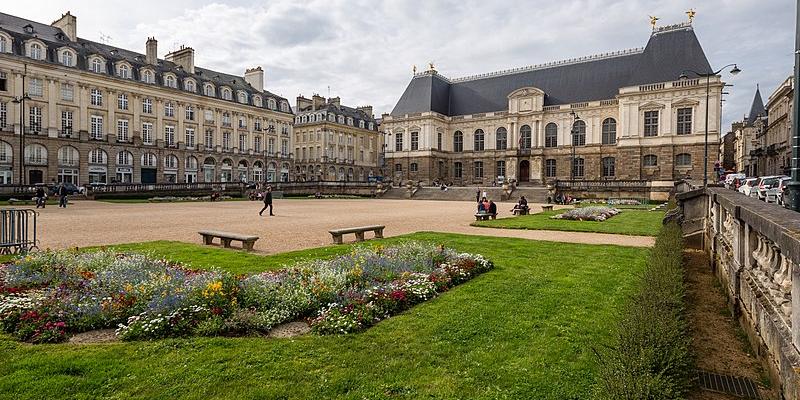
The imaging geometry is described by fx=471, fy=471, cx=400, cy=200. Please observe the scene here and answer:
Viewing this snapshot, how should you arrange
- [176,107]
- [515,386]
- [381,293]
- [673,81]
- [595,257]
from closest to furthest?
[515,386]
[381,293]
[595,257]
[673,81]
[176,107]

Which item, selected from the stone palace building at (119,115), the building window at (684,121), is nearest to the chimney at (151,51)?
the stone palace building at (119,115)

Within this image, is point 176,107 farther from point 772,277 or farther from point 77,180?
point 772,277

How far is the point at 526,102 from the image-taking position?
5953 cm

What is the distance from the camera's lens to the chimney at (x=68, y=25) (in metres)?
49.9

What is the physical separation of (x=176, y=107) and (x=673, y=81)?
55696 mm

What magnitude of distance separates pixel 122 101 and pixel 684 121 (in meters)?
59.8

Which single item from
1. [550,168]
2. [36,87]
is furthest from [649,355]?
[36,87]

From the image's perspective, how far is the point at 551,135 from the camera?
191 ft

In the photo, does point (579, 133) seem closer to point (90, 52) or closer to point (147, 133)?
point (147, 133)

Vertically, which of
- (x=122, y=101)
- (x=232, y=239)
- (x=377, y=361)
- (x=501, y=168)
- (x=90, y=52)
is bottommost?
(x=377, y=361)

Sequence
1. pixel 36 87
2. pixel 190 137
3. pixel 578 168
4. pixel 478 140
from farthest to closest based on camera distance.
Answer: pixel 478 140 < pixel 190 137 < pixel 578 168 < pixel 36 87

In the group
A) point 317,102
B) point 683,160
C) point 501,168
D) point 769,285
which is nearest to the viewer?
point 769,285

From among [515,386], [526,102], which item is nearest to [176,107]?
[526,102]

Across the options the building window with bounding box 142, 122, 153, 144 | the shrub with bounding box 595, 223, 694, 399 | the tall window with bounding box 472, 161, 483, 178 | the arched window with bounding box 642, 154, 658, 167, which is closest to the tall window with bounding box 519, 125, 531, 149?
the tall window with bounding box 472, 161, 483, 178
